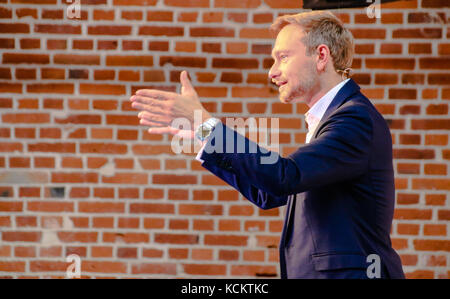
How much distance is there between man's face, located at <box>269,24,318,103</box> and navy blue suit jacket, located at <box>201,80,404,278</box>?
0.13m

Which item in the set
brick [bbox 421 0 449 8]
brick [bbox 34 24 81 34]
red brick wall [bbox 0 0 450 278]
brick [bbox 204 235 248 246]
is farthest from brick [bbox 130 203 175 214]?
brick [bbox 421 0 449 8]

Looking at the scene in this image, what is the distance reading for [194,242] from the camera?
8.14ft

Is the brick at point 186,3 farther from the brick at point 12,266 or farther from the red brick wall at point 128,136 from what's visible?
the brick at point 12,266

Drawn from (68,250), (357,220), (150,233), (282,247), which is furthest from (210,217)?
(357,220)

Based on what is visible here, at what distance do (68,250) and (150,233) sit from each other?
454 mm

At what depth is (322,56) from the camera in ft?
5.32

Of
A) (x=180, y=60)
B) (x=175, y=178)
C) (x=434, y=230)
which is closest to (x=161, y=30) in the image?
(x=180, y=60)

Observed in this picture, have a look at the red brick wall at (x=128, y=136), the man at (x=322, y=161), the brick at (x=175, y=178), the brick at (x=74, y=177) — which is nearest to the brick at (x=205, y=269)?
the red brick wall at (x=128, y=136)

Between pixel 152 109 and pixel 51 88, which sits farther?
pixel 51 88

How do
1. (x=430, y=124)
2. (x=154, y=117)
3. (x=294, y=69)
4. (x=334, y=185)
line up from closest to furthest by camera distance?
(x=154, y=117)
(x=334, y=185)
(x=294, y=69)
(x=430, y=124)

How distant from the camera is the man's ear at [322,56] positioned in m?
1.62

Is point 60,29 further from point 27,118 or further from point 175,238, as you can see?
point 175,238

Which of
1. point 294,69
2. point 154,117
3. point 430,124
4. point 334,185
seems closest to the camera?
point 154,117

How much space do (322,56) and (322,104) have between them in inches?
6.7
